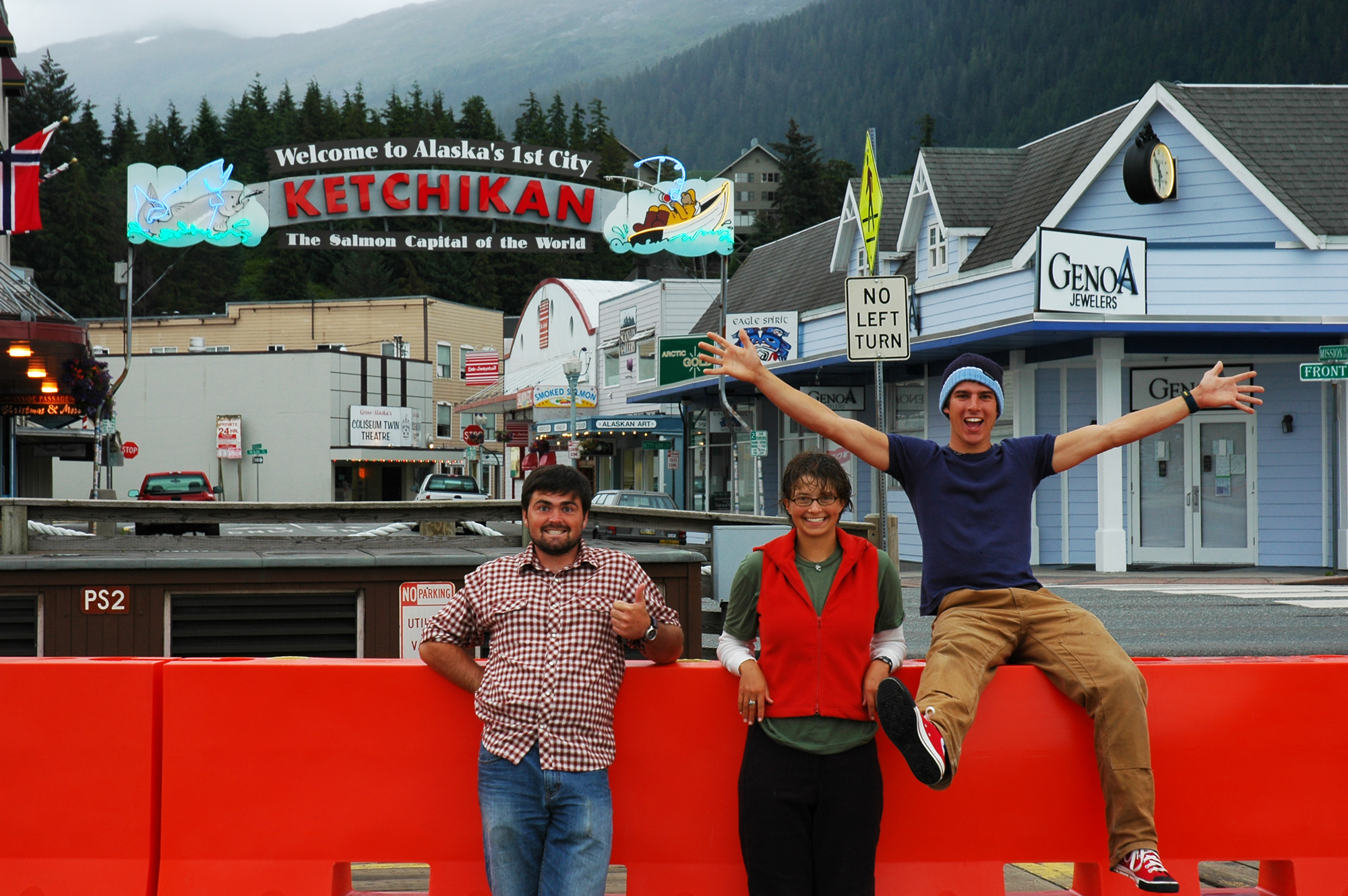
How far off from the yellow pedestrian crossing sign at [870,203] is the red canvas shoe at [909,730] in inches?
408

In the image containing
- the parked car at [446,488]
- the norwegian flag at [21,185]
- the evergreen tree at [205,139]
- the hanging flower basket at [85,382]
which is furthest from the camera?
the evergreen tree at [205,139]

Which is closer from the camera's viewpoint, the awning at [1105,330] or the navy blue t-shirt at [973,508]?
the navy blue t-shirt at [973,508]

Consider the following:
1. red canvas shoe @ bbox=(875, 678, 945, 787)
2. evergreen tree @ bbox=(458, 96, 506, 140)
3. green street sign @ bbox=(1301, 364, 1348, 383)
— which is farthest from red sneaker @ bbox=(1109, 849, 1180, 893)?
evergreen tree @ bbox=(458, 96, 506, 140)

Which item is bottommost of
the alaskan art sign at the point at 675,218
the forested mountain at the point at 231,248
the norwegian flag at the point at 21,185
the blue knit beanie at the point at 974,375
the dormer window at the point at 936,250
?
the blue knit beanie at the point at 974,375

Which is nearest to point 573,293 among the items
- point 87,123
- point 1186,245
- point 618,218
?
point 618,218

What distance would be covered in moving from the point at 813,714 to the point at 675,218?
33339 mm

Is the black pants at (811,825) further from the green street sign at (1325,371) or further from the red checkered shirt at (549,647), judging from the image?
the green street sign at (1325,371)

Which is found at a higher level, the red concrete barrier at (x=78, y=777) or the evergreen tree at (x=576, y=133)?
the evergreen tree at (x=576, y=133)

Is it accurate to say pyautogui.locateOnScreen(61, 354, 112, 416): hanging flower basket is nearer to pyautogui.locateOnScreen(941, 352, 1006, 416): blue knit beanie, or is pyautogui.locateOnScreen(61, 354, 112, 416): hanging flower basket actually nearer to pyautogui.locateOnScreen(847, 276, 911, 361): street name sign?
pyautogui.locateOnScreen(847, 276, 911, 361): street name sign

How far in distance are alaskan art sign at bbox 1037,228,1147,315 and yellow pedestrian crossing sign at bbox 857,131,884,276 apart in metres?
6.09

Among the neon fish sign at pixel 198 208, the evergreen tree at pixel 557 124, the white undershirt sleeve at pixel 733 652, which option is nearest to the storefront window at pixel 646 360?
the neon fish sign at pixel 198 208

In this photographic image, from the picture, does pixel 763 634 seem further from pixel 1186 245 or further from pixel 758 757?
pixel 1186 245

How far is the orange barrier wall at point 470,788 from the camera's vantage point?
177 inches

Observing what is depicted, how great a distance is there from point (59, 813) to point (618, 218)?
33.6 meters
